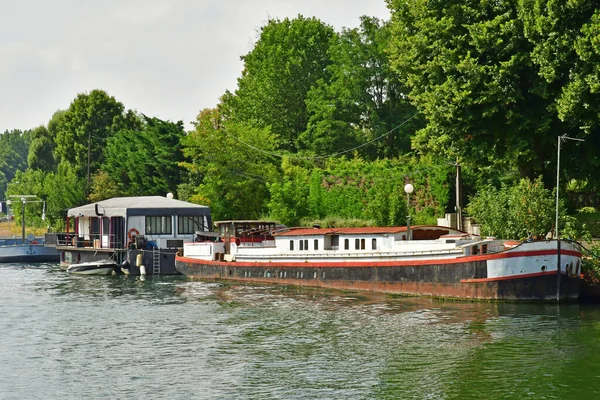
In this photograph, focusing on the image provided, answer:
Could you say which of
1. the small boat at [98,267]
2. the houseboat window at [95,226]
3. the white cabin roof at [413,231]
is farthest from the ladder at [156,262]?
the white cabin roof at [413,231]

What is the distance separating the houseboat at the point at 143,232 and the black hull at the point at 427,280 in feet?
32.0

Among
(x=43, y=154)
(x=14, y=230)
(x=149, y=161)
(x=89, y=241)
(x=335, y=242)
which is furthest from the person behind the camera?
(x=43, y=154)

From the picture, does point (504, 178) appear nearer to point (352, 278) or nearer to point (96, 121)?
point (352, 278)

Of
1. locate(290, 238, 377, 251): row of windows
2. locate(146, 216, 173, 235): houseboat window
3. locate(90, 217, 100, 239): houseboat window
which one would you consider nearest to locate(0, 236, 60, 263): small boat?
locate(90, 217, 100, 239): houseboat window

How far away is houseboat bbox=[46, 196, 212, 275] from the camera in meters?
65.0

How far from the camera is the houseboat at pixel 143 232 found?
6500 cm

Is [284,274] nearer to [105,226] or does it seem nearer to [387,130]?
[105,226]

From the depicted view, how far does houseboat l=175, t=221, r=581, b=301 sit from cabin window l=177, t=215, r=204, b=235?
17.6 feet

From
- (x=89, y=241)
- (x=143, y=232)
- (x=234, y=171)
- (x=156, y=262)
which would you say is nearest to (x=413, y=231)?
(x=156, y=262)

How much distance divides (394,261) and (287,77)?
5022cm

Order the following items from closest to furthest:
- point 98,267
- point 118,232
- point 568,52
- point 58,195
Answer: point 568,52 < point 98,267 < point 118,232 < point 58,195

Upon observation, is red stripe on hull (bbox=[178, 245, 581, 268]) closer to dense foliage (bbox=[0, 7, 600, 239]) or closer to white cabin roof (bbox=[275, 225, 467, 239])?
white cabin roof (bbox=[275, 225, 467, 239])

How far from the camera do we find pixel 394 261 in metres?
47.0

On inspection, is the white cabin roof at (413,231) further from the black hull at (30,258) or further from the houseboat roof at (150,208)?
the black hull at (30,258)
